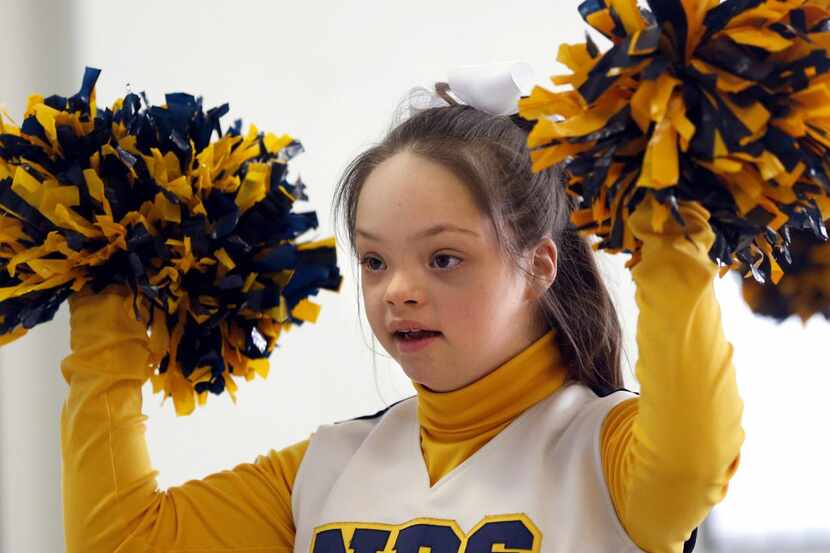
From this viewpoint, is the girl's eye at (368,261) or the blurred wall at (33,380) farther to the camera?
the blurred wall at (33,380)

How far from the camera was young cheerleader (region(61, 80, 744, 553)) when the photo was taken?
103 cm

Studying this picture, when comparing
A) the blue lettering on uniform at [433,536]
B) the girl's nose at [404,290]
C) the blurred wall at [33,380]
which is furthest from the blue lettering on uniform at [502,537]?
the blurred wall at [33,380]

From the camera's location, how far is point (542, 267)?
44.2 inches

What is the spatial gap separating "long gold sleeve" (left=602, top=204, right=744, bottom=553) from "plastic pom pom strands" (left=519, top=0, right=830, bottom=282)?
3 centimetres

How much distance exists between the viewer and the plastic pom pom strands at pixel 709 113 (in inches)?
31.9

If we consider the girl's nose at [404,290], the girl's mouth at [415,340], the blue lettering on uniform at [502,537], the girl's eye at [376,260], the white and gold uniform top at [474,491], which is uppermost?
the girl's eye at [376,260]

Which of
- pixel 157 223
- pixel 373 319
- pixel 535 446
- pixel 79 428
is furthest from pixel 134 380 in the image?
pixel 535 446

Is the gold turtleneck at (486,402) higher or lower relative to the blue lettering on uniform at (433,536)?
higher

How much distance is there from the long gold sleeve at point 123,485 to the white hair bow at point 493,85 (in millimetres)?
417

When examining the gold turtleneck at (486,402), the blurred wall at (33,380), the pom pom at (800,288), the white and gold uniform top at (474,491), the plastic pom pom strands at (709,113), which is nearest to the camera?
the plastic pom pom strands at (709,113)

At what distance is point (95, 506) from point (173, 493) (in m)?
0.09

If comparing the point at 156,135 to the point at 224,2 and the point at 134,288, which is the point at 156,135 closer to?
the point at 134,288

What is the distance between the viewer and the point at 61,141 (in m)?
1.14

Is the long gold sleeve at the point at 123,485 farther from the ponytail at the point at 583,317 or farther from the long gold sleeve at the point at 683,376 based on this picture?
the long gold sleeve at the point at 683,376
